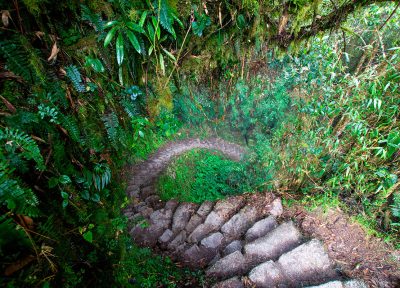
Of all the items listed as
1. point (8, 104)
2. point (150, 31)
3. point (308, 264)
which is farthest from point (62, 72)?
point (308, 264)

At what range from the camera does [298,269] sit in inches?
108

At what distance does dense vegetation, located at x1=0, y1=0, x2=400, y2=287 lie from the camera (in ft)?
4.36

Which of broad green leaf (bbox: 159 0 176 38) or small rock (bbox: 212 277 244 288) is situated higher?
broad green leaf (bbox: 159 0 176 38)

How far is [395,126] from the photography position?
9.52ft

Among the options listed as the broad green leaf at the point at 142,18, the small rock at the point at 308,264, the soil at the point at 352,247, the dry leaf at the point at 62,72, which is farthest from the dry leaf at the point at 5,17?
the soil at the point at 352,247

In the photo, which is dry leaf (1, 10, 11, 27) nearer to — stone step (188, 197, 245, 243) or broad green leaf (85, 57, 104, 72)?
broad green leaf (85, 57, 104, 72)

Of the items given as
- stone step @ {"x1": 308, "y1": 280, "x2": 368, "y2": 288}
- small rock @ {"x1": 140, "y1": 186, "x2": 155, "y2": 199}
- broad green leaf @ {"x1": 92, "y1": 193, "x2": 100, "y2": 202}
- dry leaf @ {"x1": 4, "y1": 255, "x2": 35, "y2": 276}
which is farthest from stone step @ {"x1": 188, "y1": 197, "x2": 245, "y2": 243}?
dry leaf @ {"x1": 4, "y1": 255, "x2": 35, "y2": 276}

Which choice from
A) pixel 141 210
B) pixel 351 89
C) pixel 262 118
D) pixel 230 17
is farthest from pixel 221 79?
pixel 262 118

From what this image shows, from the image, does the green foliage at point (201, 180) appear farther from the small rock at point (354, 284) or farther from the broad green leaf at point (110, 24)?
the broad green leaf at point (110, 24)

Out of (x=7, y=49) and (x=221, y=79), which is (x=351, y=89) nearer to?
(x=221, y=79)

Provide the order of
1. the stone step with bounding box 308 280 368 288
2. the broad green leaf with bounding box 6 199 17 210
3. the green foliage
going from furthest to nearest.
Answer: the green foliage → the stone step with bounding box 308 280 368 288 → the broad green leaf with bounding box 6 199 17 210

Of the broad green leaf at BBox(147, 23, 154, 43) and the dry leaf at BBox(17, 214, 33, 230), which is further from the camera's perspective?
the broad green leaf at BBox(147, 23, 154, 43)

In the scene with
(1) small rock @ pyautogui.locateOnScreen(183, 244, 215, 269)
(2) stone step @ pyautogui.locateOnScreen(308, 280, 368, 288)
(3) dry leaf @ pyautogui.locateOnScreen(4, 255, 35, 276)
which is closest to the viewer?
(3) dry leaf @ pyautogui.locateOnScreen(4, 255, 35, 276)

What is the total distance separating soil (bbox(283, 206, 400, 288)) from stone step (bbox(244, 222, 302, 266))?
0.32m
